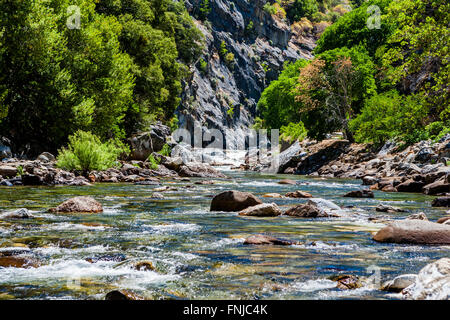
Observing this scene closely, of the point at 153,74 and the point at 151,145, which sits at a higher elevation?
the point at 153,74

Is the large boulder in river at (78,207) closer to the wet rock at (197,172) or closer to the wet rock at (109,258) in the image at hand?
the wet rock at (109,258)

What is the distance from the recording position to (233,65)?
106m

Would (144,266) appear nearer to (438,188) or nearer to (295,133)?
(438,188)

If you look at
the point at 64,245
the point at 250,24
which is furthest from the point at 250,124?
the point at 64,245

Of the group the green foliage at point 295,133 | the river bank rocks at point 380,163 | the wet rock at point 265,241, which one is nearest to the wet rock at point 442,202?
the river bank rocks at point 380,163

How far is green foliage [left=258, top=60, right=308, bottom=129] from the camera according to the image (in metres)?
52.3

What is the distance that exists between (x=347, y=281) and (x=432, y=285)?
0.88 m

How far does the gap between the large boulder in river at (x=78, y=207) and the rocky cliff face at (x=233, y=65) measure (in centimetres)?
6326

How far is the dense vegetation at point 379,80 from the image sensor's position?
14.9 m

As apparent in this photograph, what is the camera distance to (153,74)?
38.0 meters

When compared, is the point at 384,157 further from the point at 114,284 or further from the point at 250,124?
the point at 250,124

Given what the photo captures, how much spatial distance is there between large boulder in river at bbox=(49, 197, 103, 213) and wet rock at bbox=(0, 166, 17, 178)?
944cm

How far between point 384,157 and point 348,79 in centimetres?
1120
